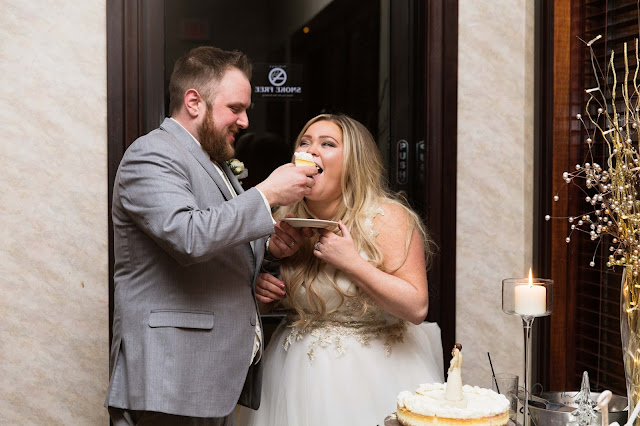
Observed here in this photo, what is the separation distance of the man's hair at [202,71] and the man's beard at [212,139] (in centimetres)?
7

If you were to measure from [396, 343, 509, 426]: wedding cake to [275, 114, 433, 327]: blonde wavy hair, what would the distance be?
2.74ft

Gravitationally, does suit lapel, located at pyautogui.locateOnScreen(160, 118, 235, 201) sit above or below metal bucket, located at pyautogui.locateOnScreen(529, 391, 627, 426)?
above

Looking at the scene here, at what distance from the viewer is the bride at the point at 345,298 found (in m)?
2.53

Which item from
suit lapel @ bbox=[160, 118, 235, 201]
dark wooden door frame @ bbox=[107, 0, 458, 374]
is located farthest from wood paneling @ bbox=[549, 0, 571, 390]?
suit lapel @ bbox=[160, 118, 235, 201]

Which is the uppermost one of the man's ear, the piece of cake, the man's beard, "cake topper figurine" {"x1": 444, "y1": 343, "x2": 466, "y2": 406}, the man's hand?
the man's ear

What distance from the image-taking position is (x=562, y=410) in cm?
187

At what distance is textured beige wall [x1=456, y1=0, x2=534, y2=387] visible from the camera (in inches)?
135

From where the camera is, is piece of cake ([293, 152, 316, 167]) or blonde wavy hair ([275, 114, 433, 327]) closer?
piece of cake ([293, 152, 316, 167])

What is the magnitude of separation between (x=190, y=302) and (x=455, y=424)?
92 cm

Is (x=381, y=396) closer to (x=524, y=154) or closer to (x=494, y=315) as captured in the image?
(x=494, y=315)

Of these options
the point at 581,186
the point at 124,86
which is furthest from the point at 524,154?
the point at 124,86

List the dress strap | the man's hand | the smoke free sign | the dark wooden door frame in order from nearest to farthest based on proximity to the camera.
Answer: the man's hand < the dress strap < the dark wooden door frame < the smoke free sign

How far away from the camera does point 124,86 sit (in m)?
3.12

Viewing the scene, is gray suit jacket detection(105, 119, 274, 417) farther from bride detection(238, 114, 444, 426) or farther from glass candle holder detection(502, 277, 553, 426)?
glass candle holder detection(502, 277, 553, 426)
